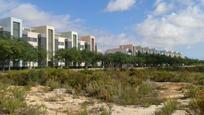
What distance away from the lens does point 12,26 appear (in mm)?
98875

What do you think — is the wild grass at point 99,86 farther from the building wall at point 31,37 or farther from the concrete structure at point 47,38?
the concrete structure at point 47,38

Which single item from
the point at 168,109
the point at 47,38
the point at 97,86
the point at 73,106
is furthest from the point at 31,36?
the point at 168,109

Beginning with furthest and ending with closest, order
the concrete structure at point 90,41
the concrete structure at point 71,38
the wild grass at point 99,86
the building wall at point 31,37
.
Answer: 1. the concrete structure at point 90,41
2. the concrete structure at point 71,38
3. the building wall at point 31,37
4. the wild grass at point 99,86

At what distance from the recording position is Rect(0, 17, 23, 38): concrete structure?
98.3 meters

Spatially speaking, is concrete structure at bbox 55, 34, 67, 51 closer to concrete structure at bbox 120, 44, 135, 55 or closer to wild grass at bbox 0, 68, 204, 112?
concrete structure at bbox 120, 44, 135, 55

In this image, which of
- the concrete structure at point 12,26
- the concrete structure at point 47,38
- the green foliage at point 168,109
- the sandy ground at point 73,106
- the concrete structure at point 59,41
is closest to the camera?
the green foliage at point 168,109

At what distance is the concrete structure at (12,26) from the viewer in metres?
98.3

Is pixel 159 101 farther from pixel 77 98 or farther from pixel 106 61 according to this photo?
pixel 106 61

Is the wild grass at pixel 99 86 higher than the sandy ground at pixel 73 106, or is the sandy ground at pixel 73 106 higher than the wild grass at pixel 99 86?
the wild grass at pixel 99 86

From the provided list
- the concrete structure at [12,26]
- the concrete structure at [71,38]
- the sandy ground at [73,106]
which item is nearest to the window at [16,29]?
the concrete structure at [12,26]

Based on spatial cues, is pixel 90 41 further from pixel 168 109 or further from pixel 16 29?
pixel 168 109

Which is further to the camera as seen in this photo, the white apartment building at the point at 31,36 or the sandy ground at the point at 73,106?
the white apartment building at the point at 31,36

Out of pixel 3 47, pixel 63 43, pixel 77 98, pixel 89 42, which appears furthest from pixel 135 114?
pixel 89 42

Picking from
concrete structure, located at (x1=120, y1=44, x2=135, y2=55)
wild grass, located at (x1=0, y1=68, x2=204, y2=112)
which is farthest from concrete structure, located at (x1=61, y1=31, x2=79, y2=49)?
wild grass, located at (x1=0, y1=68, x2=204, y2=112)
